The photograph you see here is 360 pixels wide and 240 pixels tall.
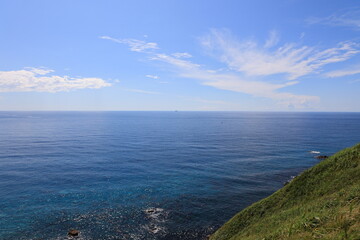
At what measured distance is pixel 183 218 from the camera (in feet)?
132

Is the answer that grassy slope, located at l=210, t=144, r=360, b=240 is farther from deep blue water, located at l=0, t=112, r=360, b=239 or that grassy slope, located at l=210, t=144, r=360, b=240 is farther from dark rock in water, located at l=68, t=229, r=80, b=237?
dark rock in water, located at l=68, t=229, r=80, b=237

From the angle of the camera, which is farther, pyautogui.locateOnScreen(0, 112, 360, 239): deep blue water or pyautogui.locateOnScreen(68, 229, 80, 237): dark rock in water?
pyautogui.locateOnScreen(0, 112, 360, 239): deep blue water

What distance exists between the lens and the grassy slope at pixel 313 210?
61.1 feet

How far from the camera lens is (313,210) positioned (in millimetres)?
24438

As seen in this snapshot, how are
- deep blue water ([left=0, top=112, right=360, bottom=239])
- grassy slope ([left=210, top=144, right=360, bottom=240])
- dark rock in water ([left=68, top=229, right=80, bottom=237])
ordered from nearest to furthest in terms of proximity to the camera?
grassy slope ([left=210, top=144, right=360, bottom=240]) → dark rock in water ([left=68, top=229, right=80, bottom=237]) → deep blue water ([left=0, top=112, right=360, bottom=239])

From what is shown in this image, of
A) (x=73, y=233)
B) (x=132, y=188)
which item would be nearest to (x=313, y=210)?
(x=73, y=233)

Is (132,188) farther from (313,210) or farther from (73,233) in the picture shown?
(313,210)

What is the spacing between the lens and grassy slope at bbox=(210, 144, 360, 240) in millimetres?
18622

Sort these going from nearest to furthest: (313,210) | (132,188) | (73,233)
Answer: (313,210) < (73,233) < (132,188)

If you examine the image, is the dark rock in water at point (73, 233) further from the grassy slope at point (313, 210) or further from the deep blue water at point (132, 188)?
the grassy slope at point (313, 210)

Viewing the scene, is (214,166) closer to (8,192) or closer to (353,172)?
(353,172)

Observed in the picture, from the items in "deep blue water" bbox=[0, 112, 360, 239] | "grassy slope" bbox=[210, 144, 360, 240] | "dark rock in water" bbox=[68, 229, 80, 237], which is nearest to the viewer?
"grassy slope" bbox=[210, 144, 360, 240]

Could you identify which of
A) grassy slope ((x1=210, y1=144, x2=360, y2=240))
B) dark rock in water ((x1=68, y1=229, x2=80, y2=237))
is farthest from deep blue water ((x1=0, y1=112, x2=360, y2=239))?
grassy slope ((x1=210, y1=144, x2=360, y2=240))

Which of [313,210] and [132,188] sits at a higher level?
[313,210]
